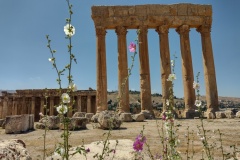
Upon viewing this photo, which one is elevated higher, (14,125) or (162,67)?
(162,67)

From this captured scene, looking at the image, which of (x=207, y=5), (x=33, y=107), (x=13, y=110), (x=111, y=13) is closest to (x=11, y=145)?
(x=111, y=13)

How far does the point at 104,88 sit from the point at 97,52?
3077 mm

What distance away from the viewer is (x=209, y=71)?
64.2 feet

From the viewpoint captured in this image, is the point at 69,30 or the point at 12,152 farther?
the point at 12,152

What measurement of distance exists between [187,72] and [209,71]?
5.99 feet

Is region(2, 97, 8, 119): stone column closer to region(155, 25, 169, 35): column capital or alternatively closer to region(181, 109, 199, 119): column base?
region(155, 25, 169, 35): column capital

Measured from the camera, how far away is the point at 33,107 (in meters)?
32.6

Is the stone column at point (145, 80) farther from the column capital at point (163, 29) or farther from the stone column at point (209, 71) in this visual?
the stone column at point (209, 71)

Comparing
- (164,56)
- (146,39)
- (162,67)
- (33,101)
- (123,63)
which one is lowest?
(33,101)

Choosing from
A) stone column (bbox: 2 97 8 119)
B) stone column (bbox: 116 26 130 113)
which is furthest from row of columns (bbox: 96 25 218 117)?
stone column (bbox: 2 97 8 119)

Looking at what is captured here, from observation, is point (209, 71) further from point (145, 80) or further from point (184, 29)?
point (145, 80)

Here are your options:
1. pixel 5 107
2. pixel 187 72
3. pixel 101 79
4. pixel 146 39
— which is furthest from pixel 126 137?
pixel 5 107

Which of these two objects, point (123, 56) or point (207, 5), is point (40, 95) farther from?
point (207, 5)

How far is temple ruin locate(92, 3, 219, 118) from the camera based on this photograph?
1902 centimetres
